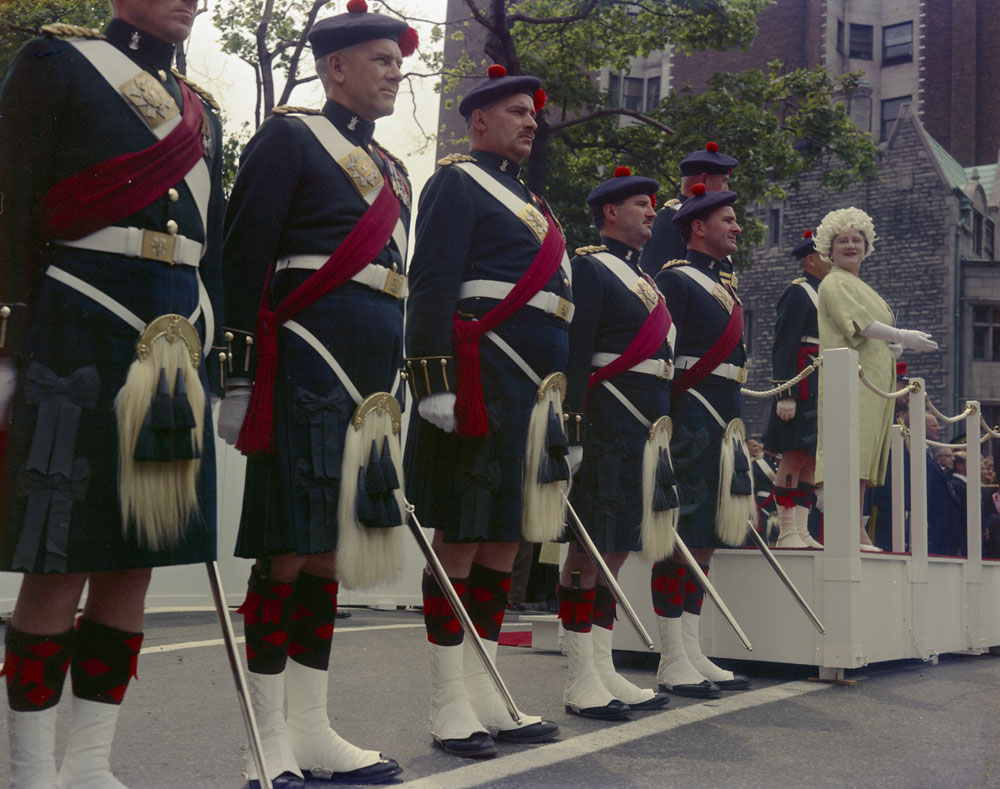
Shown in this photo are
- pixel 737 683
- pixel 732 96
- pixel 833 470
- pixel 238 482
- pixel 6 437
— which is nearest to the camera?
pixel 6 437

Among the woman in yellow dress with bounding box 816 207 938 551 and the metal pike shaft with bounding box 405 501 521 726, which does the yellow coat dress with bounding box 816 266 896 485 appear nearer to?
the woman in yellow dress with bounding box 816 207 938 551

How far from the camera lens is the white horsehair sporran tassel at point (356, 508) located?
345 cm

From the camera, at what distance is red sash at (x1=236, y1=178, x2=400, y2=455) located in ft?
11.1

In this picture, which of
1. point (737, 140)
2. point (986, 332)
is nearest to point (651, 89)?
point (986, 332)

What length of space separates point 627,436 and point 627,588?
1.77m

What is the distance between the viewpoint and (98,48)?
2980mm

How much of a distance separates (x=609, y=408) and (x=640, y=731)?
1388 millimetres

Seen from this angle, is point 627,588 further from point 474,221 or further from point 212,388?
point 212,388

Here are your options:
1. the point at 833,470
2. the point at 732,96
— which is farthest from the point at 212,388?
the point at 732,96

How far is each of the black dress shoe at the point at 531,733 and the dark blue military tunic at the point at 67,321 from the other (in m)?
1.59

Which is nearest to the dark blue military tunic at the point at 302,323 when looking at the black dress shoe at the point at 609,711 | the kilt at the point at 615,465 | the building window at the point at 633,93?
the kilt at the point at 615,465

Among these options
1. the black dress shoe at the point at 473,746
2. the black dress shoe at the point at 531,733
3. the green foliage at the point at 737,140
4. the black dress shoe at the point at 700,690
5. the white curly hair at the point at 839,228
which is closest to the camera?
the black dress shoe at the point at 473,746

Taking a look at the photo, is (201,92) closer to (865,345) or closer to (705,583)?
(705,583)

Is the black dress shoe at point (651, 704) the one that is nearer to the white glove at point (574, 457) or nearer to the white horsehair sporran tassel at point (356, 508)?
the white glove at point (574, 457)
